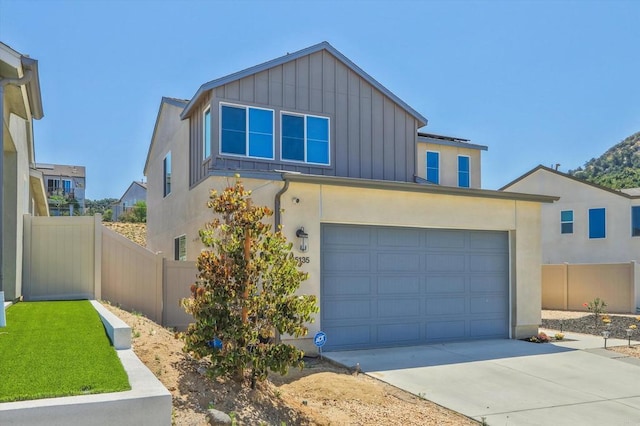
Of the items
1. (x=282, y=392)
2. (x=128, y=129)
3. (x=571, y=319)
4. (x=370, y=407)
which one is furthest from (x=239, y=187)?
(x=128, y=129)

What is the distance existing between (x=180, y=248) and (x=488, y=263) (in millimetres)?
8355

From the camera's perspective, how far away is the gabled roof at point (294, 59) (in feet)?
41.2

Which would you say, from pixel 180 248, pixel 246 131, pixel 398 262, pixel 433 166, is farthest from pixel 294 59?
pixel 433 166

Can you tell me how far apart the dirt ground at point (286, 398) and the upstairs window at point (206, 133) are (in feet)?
16.7

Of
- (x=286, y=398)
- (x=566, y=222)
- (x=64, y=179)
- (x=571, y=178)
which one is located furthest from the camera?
(x=64, y=179)

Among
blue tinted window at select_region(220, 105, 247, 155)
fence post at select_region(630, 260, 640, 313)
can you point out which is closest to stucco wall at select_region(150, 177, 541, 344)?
blue tinted window at select_region(220, 105, 247, 155)

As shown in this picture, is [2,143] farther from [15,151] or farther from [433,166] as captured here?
[433,166]

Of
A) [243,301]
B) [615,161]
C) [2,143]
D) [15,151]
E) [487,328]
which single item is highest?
[615,161]

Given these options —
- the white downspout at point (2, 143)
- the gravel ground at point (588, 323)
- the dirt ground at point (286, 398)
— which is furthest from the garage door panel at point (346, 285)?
the gravel ground at point (588, 323)

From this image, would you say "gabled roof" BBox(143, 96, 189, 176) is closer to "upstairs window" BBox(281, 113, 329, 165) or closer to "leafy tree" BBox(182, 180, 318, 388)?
"upstairs window" BBox(281, 113, 329, 165)

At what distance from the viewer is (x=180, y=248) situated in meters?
15.0

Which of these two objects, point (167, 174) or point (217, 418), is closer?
point (217, 418)

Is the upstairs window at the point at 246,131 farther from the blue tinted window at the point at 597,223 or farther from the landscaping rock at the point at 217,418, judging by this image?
A: the blue tinted window at the point at 597,223

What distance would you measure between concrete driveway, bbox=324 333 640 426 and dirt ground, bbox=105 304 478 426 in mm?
529
